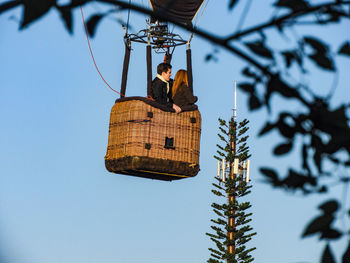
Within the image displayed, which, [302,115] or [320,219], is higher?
[302,115]

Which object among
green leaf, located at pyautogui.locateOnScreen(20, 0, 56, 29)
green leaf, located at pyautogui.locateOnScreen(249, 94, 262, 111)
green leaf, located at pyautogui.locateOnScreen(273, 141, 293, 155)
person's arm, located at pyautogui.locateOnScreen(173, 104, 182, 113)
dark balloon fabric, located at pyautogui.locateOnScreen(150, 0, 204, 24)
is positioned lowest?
green leaf, located at pyautogui.locateOnScreen(273, 141, 293, 155)

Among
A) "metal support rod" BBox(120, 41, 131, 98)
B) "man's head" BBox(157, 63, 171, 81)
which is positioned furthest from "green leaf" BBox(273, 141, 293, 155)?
"metal support rod" BBox(120, 41, 131, 98)

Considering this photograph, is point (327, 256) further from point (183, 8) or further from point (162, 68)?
point (183, 8)

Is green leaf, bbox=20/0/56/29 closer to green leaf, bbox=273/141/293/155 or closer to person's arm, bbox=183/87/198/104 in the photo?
green leaf, bbox=273/141/293/155

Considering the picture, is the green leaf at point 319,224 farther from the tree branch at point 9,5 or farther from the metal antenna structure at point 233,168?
the metal antenna structure at point 233,168

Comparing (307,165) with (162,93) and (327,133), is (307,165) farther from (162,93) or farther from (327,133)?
(162,93)

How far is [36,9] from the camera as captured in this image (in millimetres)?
1688

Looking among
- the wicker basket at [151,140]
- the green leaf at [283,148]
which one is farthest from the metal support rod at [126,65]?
the green leaf at [283,148]

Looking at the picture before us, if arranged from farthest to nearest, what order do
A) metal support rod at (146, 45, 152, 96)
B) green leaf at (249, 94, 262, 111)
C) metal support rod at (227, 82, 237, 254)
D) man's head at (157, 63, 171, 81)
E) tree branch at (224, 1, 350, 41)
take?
metal support rod at (227, 82, 237, 254) → man's head at (157, 63, 171, 81) → metal support rod at (146, 45, 152, 96) → green leaf at (249, 94, 262, 111) → tree branch at (224, 1, 350, 41)

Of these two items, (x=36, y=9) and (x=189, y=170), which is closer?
(x=36, y=9)

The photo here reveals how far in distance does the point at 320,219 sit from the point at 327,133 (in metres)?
0.24

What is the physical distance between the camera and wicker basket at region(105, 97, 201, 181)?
25.6 ft

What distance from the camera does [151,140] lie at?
25.8 feet

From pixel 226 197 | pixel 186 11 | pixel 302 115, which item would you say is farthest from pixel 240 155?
pixel 302 115
